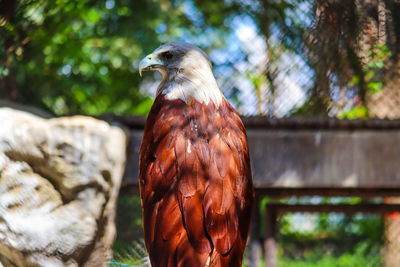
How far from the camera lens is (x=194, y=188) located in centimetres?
169

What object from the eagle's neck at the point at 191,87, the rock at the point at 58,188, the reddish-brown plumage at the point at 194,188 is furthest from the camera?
the rock at the point at 58,188

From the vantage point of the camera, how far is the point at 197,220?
1671mm

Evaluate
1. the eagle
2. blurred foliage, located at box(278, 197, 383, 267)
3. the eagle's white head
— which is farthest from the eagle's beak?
blurred foliage, located at box(278, 197, 383, 267)

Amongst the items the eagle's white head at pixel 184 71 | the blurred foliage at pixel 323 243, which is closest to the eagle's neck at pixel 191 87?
the eagle's white head at pixel 184 71

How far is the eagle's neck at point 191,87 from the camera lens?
6.38ft

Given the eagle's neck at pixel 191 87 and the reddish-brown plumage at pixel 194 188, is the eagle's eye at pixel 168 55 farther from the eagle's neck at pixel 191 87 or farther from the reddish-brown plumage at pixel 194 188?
the reddish-brown plumage at pixel 194 188

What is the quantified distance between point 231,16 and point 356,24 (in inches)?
31.1

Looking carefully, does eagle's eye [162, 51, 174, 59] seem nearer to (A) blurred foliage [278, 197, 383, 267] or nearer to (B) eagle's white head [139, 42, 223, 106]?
(B) eagle's white head [139, 42, 223, 106]

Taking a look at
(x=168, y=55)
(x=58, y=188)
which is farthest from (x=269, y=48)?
(x=58, y=188)

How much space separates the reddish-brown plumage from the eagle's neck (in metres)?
0.08

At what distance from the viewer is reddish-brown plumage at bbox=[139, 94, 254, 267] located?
1667 millimetres

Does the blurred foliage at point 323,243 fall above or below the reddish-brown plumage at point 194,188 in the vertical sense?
below

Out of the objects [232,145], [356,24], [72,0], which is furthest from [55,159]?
[356,24]

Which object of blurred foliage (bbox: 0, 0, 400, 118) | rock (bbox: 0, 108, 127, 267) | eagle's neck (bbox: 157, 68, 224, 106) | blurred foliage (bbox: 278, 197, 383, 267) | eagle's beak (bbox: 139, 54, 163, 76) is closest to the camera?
eagle's neck (bbox: 157, 68, 224, 106)
